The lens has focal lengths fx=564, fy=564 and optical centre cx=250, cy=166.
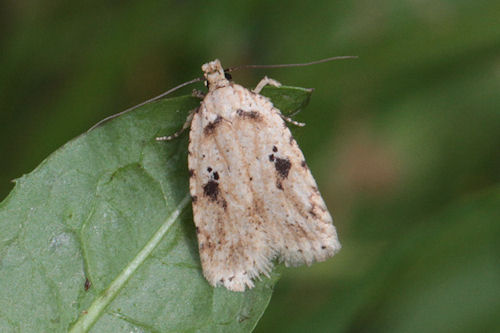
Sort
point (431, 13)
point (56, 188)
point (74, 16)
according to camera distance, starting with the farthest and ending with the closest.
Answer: point (74, 16), point (431, 13), point (56, 188)

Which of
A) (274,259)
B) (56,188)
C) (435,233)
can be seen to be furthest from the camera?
(435,233)

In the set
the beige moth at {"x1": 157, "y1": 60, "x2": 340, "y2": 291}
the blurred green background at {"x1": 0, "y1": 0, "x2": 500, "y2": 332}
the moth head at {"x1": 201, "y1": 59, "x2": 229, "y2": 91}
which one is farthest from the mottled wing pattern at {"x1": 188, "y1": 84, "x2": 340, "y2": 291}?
the blurred green background at {"x1": 0, "y1": 0, "x2": 500, "y2": 332}

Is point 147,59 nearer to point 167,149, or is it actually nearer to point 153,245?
point 167,149

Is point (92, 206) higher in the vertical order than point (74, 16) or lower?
lower

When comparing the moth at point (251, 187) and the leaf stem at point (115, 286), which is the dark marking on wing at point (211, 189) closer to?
the moth at point (251, 187)

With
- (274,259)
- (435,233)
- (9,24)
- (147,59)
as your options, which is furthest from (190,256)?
(9,24)

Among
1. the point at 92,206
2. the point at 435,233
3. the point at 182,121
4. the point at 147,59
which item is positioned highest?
the point at 147,59

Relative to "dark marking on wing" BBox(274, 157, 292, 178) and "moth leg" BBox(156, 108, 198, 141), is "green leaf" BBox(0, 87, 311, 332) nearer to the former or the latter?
"moth leg" BBox(156, 108, 198, 141)

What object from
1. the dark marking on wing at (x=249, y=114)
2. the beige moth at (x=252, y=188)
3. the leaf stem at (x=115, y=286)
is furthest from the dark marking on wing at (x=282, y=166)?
the leaf stem at (x=115, y=286)
